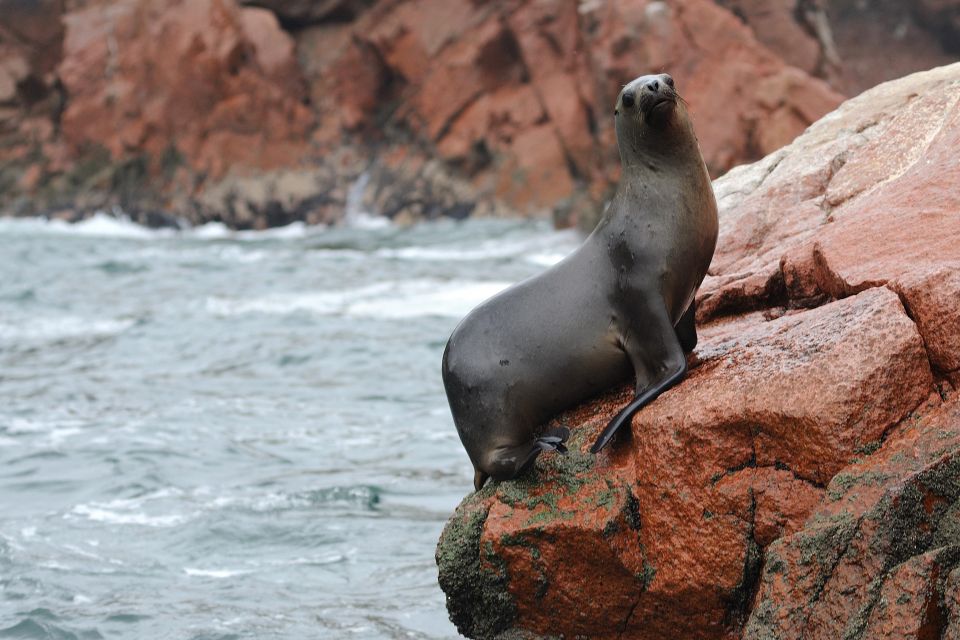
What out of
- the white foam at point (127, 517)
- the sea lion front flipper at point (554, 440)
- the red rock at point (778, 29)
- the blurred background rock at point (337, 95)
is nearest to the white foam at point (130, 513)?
the white foam at point (127, 517)

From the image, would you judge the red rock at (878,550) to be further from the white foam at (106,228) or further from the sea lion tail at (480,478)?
the white foam at (106,228)

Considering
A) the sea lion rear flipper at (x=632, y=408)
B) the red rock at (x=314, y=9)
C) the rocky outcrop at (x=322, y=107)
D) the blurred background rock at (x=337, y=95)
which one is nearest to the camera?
the sea lion rear flipper at (x=632, y=408)

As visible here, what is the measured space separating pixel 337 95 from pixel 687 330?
27248mm

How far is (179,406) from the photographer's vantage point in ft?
31.7

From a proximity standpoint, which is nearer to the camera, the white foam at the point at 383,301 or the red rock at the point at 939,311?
the red rock at the point at 939,311

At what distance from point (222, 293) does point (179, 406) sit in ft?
24.0

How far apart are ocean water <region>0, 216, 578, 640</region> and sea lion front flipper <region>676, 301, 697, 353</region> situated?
1474mm

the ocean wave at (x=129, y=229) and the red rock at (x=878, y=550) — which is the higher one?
the red rock at (x=878, y=550)

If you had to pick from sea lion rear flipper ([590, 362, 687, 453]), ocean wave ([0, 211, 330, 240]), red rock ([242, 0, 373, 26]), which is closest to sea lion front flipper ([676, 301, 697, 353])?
sea lion rear flipper ([590, 362, 687, 453])

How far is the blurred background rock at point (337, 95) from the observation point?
1034 inches

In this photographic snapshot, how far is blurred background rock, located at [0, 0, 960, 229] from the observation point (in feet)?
86.2

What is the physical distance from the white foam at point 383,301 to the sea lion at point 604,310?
29.5 ft

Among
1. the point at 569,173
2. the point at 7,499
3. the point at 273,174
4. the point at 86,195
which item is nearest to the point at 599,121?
the point at 569,173

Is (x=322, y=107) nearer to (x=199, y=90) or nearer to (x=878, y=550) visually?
(x=199, y=90)
